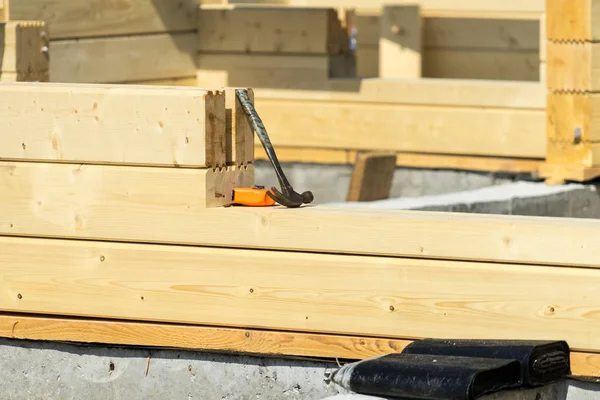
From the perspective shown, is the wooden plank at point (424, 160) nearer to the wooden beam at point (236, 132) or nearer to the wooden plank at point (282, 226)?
the wooden beam at point (236, 132)

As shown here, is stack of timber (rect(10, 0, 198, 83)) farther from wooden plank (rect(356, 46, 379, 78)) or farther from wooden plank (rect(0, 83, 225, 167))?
wooden plank (rect(356, 46, 379, 78))

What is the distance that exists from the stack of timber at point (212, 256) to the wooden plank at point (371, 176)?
4.26m

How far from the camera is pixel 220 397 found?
200 inches

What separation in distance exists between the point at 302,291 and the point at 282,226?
10.4 inches

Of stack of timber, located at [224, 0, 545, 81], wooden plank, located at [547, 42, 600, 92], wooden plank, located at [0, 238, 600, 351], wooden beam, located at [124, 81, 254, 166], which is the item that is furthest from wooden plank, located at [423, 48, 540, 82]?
wooden plank, located at [0, 238, 600, 351]

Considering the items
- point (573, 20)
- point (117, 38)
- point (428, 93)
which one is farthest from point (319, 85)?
point (573, 20)

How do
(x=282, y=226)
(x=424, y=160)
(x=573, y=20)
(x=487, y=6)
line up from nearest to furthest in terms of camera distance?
(x=282, y=226), (x=573, y=20), (x=424, y=160), (x=487, y=6)

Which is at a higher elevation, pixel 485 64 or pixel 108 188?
pixel 485 64

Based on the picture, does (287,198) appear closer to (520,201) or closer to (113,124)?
(113,124)

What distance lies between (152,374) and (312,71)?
234 inches

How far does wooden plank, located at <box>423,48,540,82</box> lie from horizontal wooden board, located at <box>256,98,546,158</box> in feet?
10.9

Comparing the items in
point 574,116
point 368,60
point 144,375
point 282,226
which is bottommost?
point 144,375

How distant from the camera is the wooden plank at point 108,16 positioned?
8805 millimetres

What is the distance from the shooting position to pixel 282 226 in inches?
194
